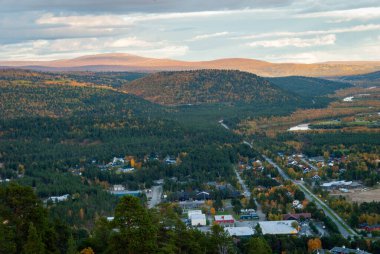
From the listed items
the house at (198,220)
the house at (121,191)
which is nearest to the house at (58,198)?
the house at (121,191)

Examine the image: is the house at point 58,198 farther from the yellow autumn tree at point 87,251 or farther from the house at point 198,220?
the yellow autumn tree at point 87,251

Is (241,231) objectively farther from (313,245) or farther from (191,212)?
(191,212)

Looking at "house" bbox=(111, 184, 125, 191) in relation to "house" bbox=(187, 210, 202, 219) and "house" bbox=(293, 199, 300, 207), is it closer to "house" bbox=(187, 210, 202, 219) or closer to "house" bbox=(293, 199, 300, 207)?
"house" bbox=(187, 210, 202, 219)

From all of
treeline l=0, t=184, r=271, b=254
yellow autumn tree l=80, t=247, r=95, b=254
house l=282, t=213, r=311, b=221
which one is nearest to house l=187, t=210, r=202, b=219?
house l=282, t=213, r=311, b=221

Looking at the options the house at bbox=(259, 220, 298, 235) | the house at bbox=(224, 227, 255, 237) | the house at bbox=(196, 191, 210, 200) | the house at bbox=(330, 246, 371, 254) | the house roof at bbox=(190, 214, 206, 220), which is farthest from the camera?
the house at bbox=(196, 191, 210, 200)

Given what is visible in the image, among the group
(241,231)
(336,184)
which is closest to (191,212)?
(241,231)

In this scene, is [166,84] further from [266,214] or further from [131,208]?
[131,208]

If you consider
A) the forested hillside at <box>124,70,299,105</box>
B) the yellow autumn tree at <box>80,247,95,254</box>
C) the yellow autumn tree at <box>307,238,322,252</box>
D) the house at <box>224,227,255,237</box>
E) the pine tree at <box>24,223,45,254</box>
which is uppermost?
the pine tree at <box>24,223,45,254</box>
